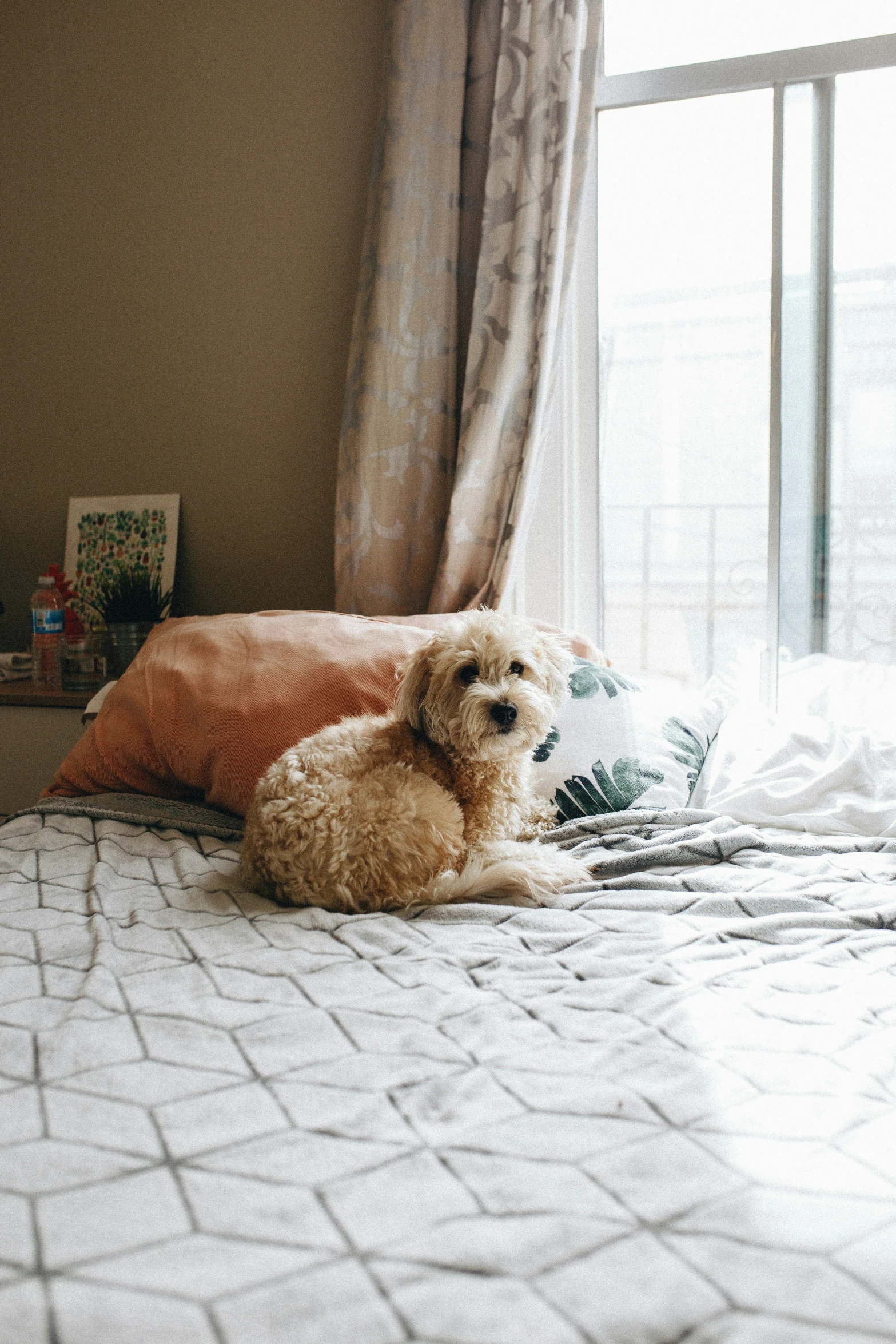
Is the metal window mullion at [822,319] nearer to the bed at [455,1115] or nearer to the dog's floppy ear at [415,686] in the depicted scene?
the bed at [455,1115]

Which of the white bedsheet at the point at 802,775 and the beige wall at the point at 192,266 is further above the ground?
the beige wall at the point at 192,266

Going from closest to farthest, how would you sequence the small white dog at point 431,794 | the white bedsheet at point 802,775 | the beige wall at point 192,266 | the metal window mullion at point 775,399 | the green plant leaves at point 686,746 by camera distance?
the small white dog at point 431,794
the white bedsheet at point 802,775
the green plant leaves at point 686,746
the metal window mullion at point 775,399
the beige wall at point 192,266

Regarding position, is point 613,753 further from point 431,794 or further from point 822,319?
point 822,319

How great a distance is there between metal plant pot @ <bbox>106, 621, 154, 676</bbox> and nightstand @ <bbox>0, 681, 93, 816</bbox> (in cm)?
11

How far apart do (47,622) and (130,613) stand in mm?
256

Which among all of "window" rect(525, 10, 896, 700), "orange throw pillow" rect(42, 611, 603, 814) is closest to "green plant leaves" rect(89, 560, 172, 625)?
"orange throw pillow" rect(42, 611, 603, 814)

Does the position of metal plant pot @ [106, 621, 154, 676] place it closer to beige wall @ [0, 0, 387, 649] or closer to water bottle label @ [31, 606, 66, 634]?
water bottle label @ [31, 606, 66, 634]

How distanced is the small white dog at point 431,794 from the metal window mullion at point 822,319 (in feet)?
3.68

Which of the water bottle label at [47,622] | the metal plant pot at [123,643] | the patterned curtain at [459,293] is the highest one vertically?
the patterned curtain at [459,293]

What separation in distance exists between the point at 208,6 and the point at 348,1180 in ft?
10.2

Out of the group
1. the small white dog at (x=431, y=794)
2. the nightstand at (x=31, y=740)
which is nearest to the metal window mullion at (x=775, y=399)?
the small white dog at (x=431, y=794)

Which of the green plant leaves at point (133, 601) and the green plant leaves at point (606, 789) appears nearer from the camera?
the green plant leaves at point (606, 789)

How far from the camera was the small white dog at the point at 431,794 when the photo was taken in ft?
4.74

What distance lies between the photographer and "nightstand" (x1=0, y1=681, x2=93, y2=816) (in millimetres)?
2549
